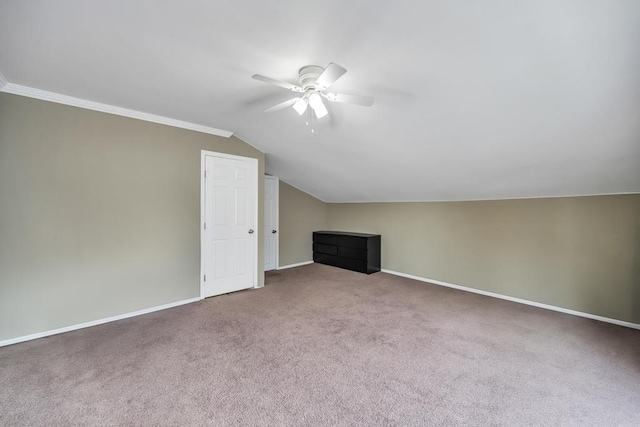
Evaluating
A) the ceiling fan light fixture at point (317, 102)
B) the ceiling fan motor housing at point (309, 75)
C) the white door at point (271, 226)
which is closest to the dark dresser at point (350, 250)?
the white door at point (271, 226)

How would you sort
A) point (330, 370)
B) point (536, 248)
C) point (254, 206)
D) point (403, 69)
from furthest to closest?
point (254, 206), point (536, 248), point (330, 370), point (403, 69)

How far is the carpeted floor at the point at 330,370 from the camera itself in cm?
176

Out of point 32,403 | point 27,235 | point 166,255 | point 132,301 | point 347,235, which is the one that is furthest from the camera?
point 347,235

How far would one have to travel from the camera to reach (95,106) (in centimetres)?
304

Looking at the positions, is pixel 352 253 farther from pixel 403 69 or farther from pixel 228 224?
pixel 403 69

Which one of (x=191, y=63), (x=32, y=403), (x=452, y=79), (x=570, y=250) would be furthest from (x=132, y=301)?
(x=570, y=250)

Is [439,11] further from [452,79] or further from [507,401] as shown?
[507,401]

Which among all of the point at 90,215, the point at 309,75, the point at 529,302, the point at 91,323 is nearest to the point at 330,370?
the point at 309,75

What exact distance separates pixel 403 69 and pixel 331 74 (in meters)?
0.64

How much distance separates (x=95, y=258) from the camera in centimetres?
307

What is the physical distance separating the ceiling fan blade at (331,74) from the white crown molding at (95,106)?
2.42 metres

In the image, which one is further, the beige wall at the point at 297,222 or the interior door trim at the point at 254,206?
the beige wall at the point at 297,222

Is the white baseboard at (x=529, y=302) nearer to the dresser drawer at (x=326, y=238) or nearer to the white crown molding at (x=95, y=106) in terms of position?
the dresser drawer at (x=326, y=238)

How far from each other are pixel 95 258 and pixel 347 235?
13.3 feet
